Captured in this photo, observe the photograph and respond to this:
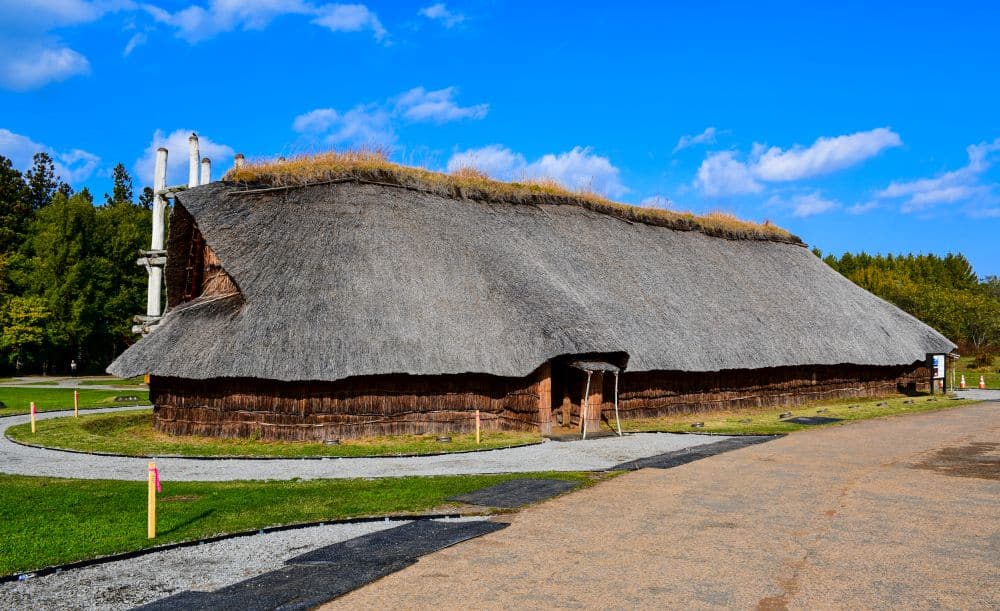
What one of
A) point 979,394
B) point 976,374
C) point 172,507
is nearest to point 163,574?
point 172,507

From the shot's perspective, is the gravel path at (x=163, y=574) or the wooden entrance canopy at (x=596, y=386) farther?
the wooden entrance canopy at (x=596, y=386)

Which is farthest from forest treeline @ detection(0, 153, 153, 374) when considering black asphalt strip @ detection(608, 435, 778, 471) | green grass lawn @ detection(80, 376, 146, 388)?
black asphalt strip @ detection(608, 435, 778, 471)

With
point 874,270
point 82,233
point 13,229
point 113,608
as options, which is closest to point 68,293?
point 82,233

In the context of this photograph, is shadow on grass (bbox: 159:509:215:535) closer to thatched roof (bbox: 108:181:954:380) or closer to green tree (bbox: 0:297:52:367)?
thatched roof (bbox: 108:181:954:380)

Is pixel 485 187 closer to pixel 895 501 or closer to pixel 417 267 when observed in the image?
pixel 417 267

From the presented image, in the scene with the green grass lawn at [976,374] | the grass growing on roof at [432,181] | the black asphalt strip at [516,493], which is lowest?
the black asphalt strip at [516,493]

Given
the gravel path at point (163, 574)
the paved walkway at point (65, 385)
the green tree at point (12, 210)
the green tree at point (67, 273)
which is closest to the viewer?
the gravel path at point (163, 574)

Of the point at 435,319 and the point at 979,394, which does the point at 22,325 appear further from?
the point at 979,394

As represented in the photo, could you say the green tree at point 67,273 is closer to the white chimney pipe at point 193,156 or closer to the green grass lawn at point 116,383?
the green grass lawn at point 116,383

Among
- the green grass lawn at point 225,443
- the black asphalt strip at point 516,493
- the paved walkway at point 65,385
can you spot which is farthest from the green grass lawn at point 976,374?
the paved walkway at point 65,385

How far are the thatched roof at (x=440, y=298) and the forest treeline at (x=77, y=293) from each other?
134 ft

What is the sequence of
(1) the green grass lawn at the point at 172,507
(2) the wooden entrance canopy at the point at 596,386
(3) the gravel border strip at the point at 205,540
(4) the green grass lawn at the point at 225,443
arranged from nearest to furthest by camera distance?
1. (3) the gravel border strip at the point at 205,540
2. (1) the green grass lawn at the point at 172,507
3. (4) the green grass lawn at the point at 225,443
4. (2) the wooden entrance canopy at the point at 596,386

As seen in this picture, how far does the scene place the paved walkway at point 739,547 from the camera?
7.45 metres

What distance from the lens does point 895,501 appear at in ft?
39.2
